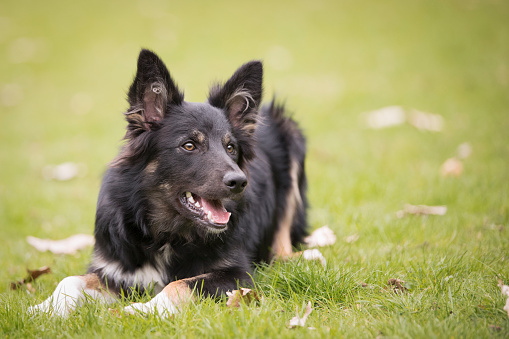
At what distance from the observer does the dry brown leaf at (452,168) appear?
21.4 ft

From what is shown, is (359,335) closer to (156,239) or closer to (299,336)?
(299,336)

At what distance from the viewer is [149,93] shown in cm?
354

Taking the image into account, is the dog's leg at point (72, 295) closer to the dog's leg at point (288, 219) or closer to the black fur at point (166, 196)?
the black fur at point (166, 196)

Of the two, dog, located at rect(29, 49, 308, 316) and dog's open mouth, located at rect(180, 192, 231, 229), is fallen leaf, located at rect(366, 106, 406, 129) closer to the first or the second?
dog, located at rect(29, 49, 308, 316)

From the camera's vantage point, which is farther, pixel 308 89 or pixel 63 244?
pixel 308 89

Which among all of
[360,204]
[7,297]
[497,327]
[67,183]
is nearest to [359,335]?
[497,327]

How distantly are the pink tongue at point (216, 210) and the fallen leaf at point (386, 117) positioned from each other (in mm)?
6411

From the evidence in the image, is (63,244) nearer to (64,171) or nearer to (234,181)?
(234,181)

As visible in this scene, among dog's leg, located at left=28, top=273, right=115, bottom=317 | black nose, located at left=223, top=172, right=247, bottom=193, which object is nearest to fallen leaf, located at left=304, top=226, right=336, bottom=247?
black nose, located at left=223, top=172, right=247, bottom=193

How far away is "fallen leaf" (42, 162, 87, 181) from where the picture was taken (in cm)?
807

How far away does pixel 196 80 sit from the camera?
12750 mm

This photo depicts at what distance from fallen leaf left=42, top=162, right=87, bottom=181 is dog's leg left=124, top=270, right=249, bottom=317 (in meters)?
5.53

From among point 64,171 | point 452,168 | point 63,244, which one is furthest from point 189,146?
point 64,171

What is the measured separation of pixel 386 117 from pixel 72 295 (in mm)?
7723
